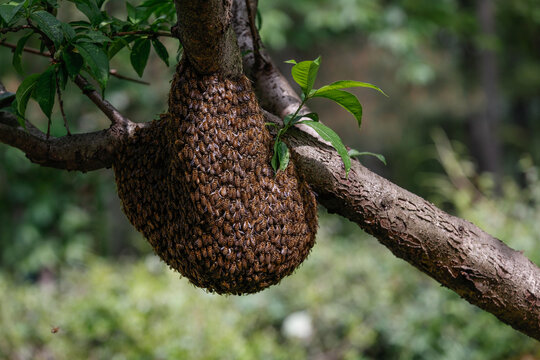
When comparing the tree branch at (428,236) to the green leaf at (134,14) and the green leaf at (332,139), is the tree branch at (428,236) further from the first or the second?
the green leaf at (134,14)

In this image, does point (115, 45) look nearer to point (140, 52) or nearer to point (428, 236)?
point (140, 52)

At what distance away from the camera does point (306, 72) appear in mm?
932

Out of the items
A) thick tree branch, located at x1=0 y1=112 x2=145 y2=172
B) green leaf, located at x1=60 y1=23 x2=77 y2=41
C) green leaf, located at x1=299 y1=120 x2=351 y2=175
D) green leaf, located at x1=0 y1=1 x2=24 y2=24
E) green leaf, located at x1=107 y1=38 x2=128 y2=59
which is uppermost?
green leaf, located at x1=0 y1=1 x2=24 y2=24

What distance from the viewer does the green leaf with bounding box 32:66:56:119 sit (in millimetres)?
933

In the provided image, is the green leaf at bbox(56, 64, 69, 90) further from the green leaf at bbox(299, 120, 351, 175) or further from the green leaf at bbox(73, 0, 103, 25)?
the green leaf at bbox(299, 120, 351, 175)

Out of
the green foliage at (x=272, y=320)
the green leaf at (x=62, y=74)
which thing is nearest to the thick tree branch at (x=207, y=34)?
the green leaf at (x=62, y=74)

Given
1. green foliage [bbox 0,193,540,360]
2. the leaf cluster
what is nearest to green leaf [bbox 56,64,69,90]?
the leaf cluster

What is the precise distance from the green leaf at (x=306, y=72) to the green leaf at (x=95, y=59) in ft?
1.15

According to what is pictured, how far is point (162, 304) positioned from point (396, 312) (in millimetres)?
1785

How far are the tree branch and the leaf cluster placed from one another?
1.11ft

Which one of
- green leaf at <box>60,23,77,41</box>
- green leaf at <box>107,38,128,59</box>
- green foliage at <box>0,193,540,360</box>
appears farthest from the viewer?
green foliage at <box>0,193,540,360</box>

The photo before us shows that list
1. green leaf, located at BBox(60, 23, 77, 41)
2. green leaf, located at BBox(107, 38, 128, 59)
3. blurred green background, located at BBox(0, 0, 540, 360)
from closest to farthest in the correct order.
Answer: green leaf, located at BBox(60, 23, 77, 41), green leaf, located at BBox(107, 38, 128, 59), blurred green background, located at BBox(0, 0, 540, 360)

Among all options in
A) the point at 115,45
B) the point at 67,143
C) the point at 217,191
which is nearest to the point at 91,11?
the point at 115,45

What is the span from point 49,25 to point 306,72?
48 cm
